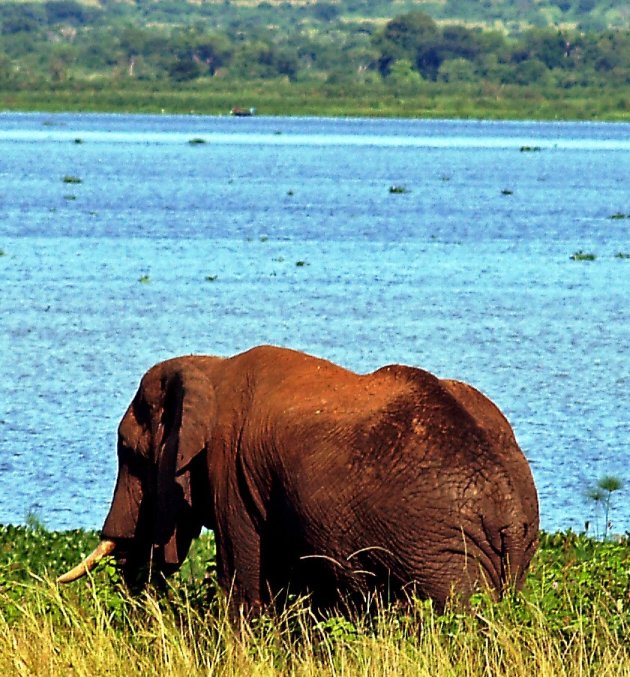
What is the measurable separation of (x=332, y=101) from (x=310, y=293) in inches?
4346

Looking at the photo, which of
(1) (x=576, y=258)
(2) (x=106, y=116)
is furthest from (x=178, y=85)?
(1) (x=576, y=258)

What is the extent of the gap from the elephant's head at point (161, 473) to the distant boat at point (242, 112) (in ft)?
430

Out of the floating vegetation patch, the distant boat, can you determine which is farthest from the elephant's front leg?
the distant boat

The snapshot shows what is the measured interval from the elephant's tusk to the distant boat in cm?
13112

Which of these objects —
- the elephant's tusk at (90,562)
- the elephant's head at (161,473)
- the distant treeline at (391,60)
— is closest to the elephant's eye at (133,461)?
the elephant's head at (161,473)

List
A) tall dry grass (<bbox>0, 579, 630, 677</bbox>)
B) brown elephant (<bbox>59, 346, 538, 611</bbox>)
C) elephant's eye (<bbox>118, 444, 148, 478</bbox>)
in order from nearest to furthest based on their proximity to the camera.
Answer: tall dry grass (<bbox>0, 579, 630, 677</bbox>) < brown elephant (<bbox>59, 346, 538, 611</bbox>) < elephant's eye (<bbox>118, 444, 148, 478</bbox>)

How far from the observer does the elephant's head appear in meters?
8.42

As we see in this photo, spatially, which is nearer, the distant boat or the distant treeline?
the distant boat

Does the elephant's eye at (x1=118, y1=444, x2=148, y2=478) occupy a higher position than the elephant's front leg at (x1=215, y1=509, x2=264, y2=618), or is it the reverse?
the elephant's eye at (x1=118, y1=444, x2=148, y2=478)

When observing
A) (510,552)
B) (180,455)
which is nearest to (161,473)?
(180,455)

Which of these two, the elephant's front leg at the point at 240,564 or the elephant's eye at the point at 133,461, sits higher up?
the elephant's eye at the point at 133,461

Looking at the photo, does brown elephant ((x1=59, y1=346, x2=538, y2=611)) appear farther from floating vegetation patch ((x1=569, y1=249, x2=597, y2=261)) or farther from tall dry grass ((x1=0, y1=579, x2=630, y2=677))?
floating vegetation patch ((x1=569, y1=249, x2=597, y2=261))

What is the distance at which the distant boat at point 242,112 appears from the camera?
139525 mm

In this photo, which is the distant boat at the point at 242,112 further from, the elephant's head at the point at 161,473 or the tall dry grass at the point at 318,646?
the tall dry grass at the point at 318,646
